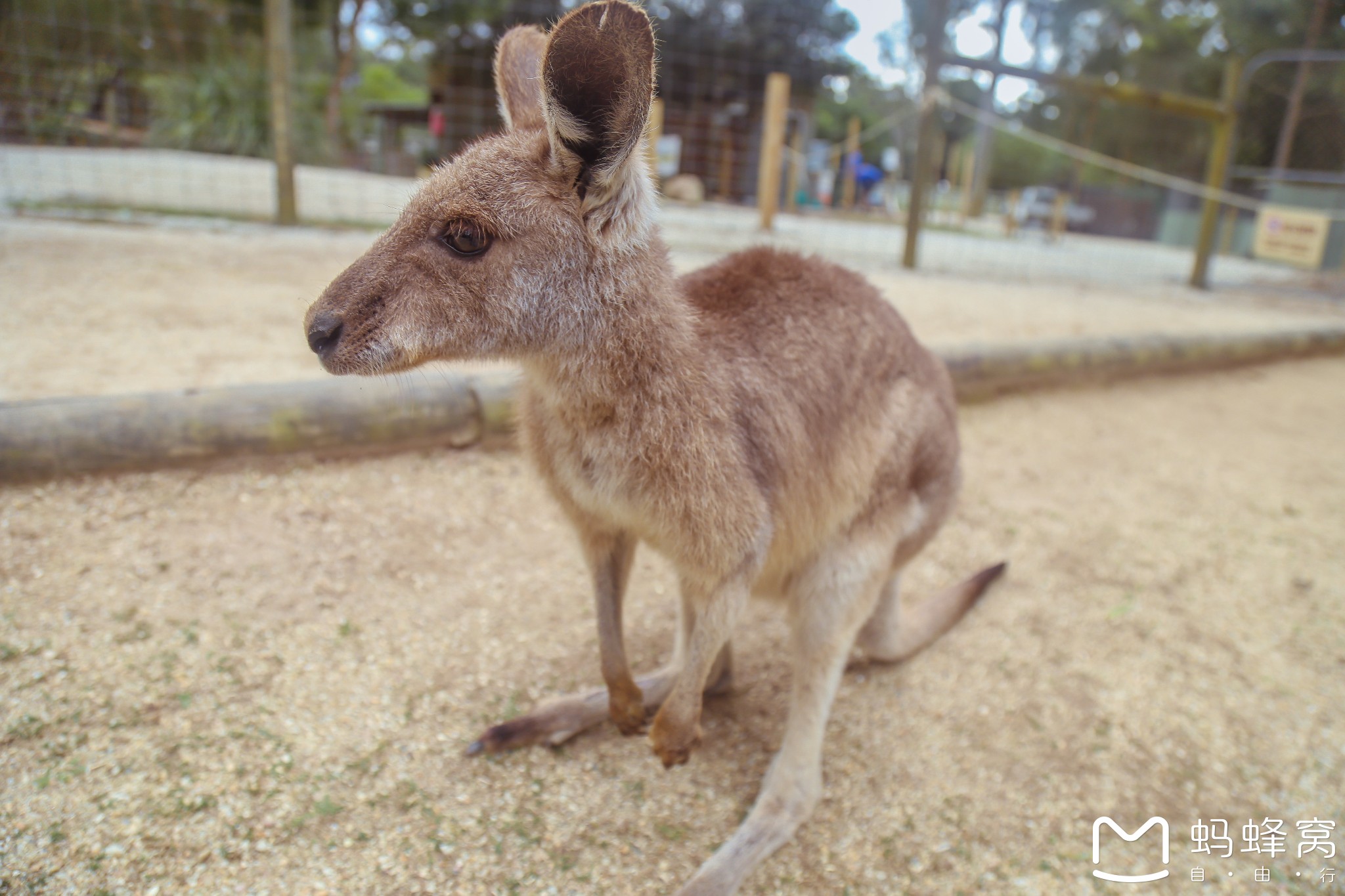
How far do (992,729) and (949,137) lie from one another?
95.4 feet

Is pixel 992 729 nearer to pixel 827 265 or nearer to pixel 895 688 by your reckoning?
pixel 895 688

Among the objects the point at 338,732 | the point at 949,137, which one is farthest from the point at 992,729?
the point at 949,137

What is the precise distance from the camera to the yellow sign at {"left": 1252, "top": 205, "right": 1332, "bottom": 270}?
966cm

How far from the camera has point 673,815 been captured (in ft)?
5.67

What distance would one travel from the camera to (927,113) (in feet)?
22.3

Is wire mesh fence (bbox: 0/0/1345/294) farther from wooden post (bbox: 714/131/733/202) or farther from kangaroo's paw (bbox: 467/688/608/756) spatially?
kangaroo's paw (bbox: 467/688/608/756)

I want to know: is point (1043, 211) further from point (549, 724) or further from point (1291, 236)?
point (549, 724)

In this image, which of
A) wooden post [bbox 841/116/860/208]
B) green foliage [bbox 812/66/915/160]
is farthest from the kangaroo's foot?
green foliage [bbox 812/66/915/160]

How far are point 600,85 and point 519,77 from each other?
45cm

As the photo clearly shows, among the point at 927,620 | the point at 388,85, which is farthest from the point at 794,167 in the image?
the point at 388,85

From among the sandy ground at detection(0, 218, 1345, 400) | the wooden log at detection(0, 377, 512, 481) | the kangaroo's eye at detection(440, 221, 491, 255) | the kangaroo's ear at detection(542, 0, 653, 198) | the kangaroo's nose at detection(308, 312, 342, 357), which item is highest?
the kangaroo's ear at detection(542, 0, 653, 198)

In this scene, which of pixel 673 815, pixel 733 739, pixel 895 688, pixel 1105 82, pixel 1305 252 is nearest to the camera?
pixel 673 815

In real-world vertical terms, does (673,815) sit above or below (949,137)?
below

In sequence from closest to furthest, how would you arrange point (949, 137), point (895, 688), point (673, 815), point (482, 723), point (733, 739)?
1. point (673, 815)
2. point (482, 723)
3. point (733, 739)
4. point (895, 688)
5. point (949, 137)
